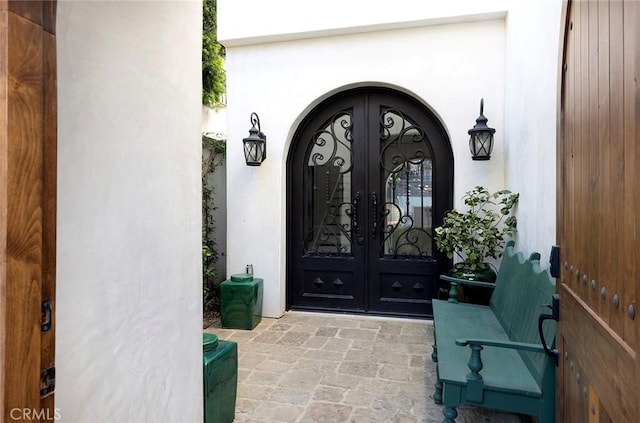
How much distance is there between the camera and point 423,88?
390cm

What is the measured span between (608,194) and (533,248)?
1936mm

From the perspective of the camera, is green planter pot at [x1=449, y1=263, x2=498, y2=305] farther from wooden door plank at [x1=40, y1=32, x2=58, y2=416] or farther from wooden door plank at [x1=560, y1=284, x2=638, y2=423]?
wooden door plank at [x1=40, y1=32, x2=58, y2=416]

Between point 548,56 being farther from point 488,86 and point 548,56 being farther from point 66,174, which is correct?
point 66,174

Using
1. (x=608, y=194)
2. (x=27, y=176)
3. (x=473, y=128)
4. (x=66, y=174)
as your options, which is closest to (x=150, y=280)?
(x=66, y=174)

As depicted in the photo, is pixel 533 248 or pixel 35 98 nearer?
pixel 35 98

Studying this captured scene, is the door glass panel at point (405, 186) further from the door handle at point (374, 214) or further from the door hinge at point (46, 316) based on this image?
the door hinge at point (46, 316)

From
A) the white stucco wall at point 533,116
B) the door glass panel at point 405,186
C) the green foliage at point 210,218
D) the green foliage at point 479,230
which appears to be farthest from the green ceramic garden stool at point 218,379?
the green foliage at point 210,218

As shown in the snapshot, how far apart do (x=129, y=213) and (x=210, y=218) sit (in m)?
3.60

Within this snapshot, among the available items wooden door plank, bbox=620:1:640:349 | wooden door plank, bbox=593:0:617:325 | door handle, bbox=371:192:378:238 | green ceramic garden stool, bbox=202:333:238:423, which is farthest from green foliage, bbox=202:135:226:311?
wooden door plank, bbox=620:1:640:349

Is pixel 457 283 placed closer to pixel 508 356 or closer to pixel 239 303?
pixel 508 356

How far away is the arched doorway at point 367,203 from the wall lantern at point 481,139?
0.42m

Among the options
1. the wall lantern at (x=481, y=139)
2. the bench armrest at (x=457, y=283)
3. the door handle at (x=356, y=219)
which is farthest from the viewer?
the door handle at (x=356, y=219)

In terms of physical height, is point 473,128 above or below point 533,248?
above

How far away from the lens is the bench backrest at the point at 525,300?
5.98 ft
